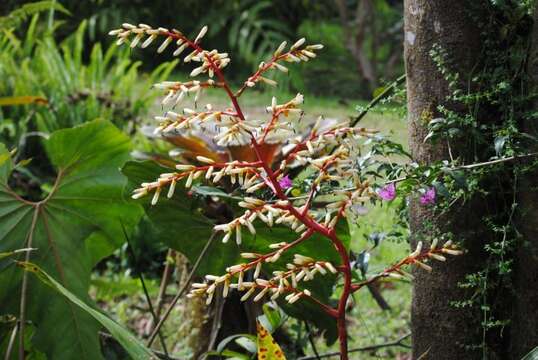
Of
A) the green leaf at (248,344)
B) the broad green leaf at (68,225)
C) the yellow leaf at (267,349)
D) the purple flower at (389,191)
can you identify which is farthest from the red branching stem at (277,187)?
the broad green leaf at (68,225)

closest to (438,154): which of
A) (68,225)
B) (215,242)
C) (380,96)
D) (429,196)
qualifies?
(429,196)

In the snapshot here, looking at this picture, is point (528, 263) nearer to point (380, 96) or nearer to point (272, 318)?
point (380, 96)

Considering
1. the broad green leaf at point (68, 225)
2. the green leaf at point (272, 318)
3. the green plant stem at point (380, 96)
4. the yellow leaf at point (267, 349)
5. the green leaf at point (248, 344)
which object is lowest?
the green leaf at point (248, 344)

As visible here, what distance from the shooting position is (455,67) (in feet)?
4.77

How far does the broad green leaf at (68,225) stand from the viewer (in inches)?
68.1

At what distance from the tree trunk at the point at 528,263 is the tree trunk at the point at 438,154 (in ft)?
0.23

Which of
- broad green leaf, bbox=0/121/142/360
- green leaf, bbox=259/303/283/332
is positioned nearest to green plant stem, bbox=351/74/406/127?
green leaf, bbox=259/303/283/332

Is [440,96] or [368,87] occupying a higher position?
[440,96]

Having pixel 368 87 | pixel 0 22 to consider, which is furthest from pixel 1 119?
pixel 368 87

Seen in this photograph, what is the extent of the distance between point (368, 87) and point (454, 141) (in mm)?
6383

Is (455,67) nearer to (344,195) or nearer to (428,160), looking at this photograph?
(428,160)

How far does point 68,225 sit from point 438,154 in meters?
0.81

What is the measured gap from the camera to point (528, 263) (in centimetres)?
142

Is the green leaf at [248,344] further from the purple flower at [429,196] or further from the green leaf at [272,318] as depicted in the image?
the purple flower at [429,196]
